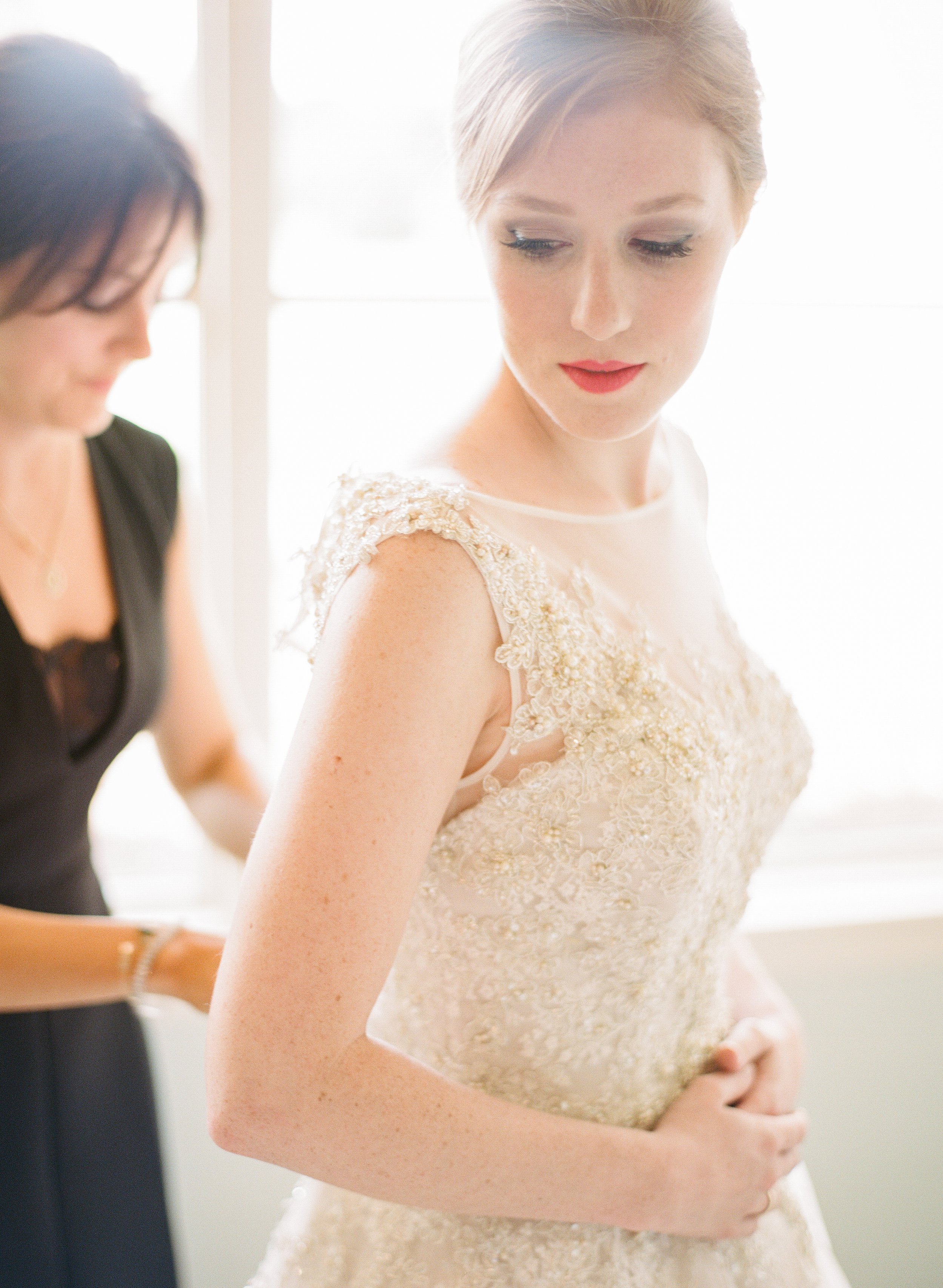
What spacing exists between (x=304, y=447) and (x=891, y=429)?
107cm

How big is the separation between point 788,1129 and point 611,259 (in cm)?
71

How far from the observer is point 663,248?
0.80m

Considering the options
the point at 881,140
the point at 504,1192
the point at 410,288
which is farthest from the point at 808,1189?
the point at 881,140

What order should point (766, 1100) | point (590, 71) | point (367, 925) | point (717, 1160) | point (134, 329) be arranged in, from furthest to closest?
1. point (134, 329)
2. point (766, 1100)
3. point (717, 1160)
4. point (590, 71)
5. point (367, 925)

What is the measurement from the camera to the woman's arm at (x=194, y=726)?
127 cm

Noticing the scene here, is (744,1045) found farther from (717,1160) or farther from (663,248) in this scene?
(663,248)

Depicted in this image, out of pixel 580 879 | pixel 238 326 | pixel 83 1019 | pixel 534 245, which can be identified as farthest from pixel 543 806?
pixel 238 326

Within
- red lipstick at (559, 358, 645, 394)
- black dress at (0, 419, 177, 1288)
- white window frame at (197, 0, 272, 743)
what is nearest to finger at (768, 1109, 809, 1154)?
red lipstick at (559, 358, 645, 394)

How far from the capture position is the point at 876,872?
2.01 meters

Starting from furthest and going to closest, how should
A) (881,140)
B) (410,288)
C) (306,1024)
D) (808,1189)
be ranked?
(881,140), (410,288), (808,1189), (306,1024)

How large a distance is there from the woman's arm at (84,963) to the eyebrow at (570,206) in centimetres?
70

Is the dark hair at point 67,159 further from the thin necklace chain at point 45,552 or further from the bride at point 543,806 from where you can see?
the bride at point 543,806

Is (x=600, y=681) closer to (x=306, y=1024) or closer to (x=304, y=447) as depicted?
(x=306, y=1024)

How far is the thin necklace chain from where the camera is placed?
3.72ft
